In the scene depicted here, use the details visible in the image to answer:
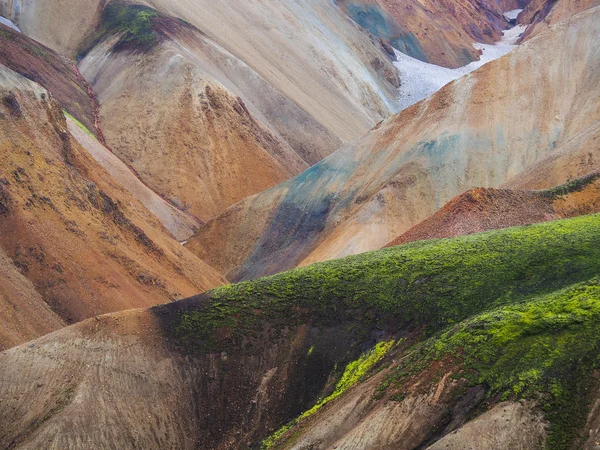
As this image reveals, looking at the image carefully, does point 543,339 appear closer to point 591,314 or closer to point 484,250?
point 591,314

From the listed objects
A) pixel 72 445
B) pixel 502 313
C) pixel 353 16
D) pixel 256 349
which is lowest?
pixel 353 16

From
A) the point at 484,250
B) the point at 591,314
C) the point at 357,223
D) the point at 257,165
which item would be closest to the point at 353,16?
the point at 257,165

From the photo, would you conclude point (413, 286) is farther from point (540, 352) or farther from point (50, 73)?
point (50, 73)

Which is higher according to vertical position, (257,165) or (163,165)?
(163,165)

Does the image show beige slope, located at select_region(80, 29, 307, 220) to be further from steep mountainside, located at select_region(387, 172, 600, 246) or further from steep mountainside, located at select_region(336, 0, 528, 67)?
steep mountainside, located at select_region(336, 0, 528, 67)

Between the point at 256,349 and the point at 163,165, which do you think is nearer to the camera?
the point at 256,349

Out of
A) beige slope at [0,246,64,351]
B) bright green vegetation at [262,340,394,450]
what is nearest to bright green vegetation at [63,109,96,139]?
beige slope at [0,246,64,351]

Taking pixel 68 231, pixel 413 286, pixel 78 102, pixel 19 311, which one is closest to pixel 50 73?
pixel 78 102
